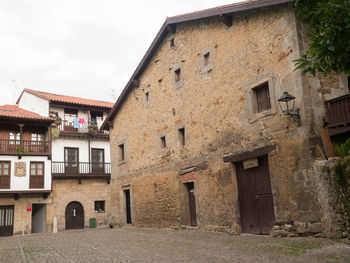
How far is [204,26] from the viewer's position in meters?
13.2

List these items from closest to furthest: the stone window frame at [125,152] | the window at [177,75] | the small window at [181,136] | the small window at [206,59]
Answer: the small window at [206,59], the small window at [181,136], the window at [177,75], the stone window frame at [125,152]

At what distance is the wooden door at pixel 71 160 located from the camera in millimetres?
24891

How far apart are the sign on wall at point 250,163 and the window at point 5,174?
16115 millimetres

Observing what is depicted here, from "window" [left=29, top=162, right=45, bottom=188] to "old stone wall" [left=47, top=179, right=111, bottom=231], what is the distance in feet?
4.88

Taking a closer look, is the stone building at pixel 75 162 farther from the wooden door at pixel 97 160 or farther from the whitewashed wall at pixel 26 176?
the whitewashed wall at pixel 26 176

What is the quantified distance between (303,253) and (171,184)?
26.8 ft

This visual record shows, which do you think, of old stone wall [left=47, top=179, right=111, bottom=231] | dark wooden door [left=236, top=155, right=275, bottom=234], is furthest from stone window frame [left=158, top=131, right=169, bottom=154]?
old stone wall [left=47, top=179, right=111, bottom=231]

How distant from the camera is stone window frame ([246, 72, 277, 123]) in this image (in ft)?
33.0

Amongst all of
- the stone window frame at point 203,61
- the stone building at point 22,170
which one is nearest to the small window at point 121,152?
the stone building at point 22,170

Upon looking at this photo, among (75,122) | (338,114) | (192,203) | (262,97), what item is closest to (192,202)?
(192,203)

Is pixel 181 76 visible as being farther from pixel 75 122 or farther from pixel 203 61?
pixel 75 122

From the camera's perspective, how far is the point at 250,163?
1064 cm

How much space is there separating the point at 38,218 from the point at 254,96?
746 inches

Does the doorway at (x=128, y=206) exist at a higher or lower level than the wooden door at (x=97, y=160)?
lower
